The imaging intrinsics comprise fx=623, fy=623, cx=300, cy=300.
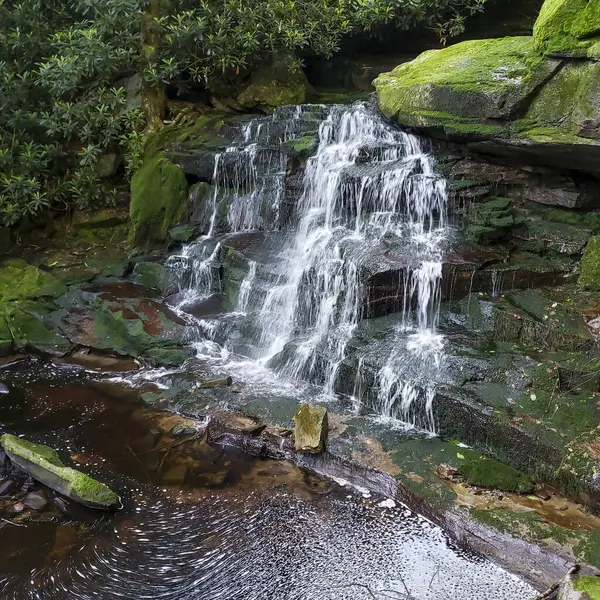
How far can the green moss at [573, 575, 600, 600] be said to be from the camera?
3912mm

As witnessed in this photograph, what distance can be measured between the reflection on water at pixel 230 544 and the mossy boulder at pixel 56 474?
0.17 m

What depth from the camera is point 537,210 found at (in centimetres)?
913

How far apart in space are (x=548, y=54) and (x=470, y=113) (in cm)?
123

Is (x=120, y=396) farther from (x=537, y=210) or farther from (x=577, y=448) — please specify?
(x=537, y=210)

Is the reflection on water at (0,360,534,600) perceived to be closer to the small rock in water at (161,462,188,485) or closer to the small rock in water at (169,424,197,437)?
the small rock in water at (161,462,188,485)

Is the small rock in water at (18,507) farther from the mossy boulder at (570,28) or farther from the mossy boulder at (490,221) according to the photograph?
the mossy boulder at (570,28)

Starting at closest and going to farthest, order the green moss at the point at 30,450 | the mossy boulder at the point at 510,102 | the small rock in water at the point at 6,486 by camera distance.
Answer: the small rock in water at the point at 6,486
the green moss at the point at 30,450
the mossy boulder at the point at 510,102

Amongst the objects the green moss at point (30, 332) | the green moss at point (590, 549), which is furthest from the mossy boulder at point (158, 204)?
the green moss at point (590, 549)

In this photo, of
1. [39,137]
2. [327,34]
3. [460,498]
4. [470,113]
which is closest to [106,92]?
[39,137]

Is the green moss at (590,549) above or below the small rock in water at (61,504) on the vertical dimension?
above

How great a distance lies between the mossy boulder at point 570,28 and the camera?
290 inches

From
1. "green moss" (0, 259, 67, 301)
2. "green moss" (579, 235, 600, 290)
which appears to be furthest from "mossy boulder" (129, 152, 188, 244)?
"green moss" (579, 235, 600, 290)

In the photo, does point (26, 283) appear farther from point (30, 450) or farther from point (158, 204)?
point (30, 450)

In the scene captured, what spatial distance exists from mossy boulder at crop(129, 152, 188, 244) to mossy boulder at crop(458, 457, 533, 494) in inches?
298
